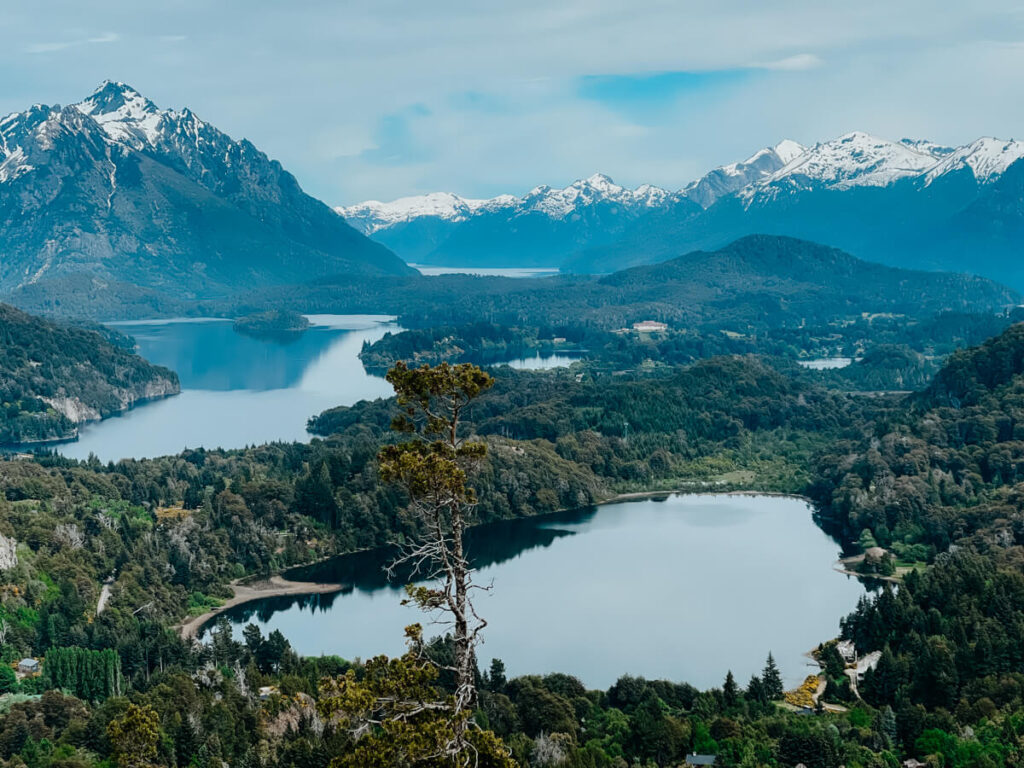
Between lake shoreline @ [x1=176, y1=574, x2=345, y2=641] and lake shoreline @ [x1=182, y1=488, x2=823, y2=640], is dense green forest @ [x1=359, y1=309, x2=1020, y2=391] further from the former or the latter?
lake shoreline @ [x1=176, y1=574, x2=345, y2=641]

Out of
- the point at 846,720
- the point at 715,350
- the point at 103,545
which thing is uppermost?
the point at 715,350

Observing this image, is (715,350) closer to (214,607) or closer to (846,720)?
(214,607)

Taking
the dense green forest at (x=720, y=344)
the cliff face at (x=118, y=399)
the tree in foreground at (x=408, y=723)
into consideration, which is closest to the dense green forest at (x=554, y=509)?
the tree in foreground at (x=408, y=723)

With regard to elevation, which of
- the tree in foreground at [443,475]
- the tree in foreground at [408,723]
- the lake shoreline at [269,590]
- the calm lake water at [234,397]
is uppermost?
the calm lake water at [234,397]

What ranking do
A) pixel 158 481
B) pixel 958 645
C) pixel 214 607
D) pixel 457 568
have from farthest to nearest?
pixel 158 481 < pixel 214 607 < pixel 958 645 < pixel 457 568

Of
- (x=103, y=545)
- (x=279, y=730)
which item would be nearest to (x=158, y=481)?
(x=103, y=545)

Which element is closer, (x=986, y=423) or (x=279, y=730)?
(x=279, y=730)

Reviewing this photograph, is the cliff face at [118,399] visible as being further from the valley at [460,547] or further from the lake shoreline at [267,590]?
the lake shoreline at [267,590]
